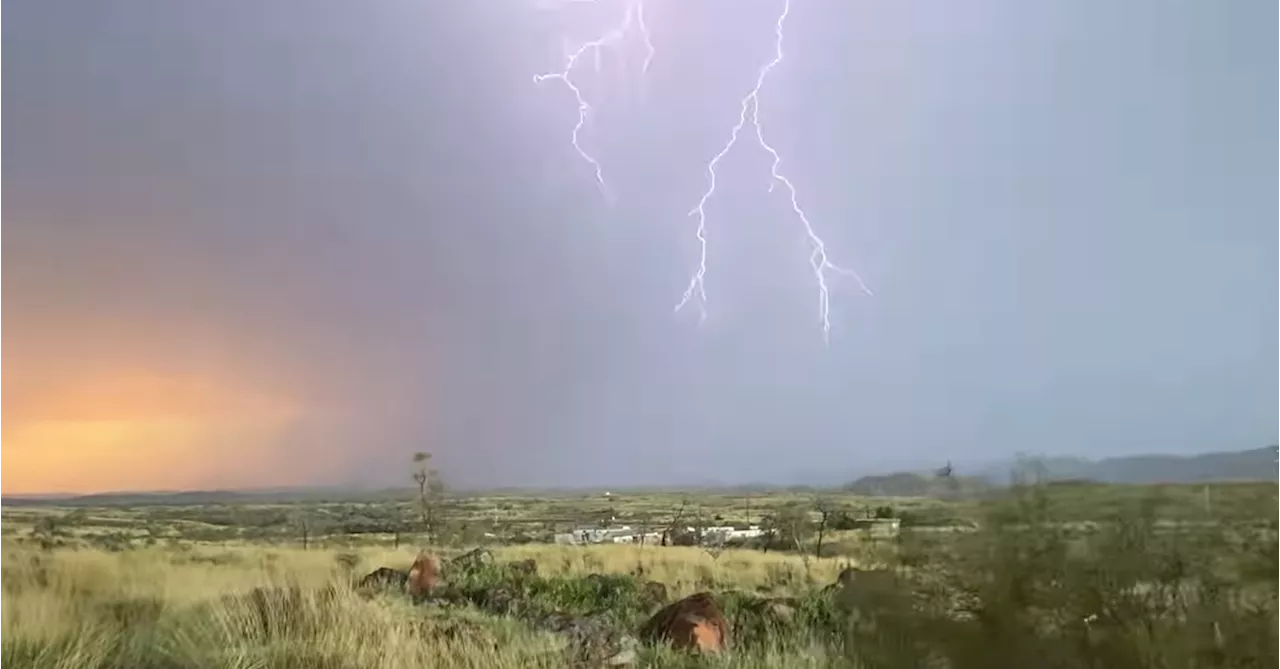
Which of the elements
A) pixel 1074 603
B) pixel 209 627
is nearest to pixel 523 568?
pixel 209 627

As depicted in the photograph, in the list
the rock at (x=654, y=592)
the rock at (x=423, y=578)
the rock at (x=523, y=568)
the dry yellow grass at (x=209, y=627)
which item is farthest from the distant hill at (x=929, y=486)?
the rock at (x=523, y=568)

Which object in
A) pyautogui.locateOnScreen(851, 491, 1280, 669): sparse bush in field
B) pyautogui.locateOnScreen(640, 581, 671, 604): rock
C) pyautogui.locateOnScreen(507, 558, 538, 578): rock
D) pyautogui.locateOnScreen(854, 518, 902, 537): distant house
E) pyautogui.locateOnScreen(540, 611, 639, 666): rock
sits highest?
pyautogui.locateOnScreen(854, 518, 902, 537): distant house

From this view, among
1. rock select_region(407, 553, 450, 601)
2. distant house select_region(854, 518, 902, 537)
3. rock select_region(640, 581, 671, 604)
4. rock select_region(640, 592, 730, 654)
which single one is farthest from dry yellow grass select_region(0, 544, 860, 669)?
rock select_region(640, 581, 671, 604)

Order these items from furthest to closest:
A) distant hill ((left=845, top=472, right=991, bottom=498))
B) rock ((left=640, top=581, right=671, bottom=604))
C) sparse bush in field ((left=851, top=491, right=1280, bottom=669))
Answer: rock ((left=640, top=581, right=671, bottom=604))
distant hill ((left=845, top=472, right=991, bottom=498))
sparse bush in field ((left=851, top=491, right=1280, bottom=669))

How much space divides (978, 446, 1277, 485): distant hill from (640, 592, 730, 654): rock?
243cm

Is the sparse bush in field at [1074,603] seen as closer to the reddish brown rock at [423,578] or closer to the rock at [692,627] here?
the rock at [692,627]

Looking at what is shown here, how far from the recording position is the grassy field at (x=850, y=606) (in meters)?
5.21

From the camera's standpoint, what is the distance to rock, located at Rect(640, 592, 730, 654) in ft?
25.5

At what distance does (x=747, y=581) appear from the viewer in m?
14.5

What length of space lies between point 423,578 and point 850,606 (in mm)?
5681

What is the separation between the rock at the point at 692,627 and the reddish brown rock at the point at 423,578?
3.18 meters

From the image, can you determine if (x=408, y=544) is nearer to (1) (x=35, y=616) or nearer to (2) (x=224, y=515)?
(1) (x=35, y=616)

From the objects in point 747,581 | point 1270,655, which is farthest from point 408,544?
point 1270,655

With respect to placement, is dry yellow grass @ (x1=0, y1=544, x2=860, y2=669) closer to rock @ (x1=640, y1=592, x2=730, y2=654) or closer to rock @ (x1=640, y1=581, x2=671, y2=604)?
rock @ (x1=640, y1=592, x2=730, y2=654)
